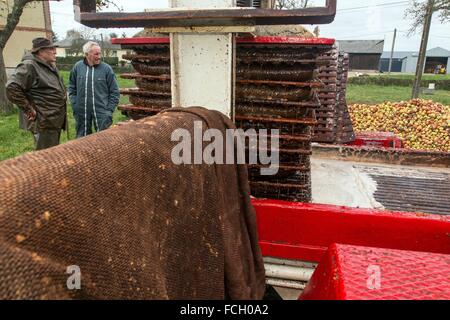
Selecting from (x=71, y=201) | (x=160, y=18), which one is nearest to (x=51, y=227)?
(x=71, y=201)

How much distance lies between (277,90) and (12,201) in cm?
180

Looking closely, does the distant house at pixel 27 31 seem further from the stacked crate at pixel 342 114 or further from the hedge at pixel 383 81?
the hedge at pixel 383 81

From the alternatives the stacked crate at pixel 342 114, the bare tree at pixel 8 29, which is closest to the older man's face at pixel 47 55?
the stacked crate at pixel 342 114

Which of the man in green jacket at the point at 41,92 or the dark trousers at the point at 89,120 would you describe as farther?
the dark trousers at the point at 89,120

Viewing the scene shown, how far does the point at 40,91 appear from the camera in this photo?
4922mm

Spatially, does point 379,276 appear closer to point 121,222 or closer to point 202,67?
point 121,222

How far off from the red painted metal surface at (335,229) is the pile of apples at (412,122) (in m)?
7.61

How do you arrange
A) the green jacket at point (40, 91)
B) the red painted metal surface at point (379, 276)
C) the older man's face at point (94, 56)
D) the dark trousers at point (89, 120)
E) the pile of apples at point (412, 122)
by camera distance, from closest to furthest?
the red painted metal surface at point (379, 276) < the green jacket at point (40, 91) < the older man's face at point (94, 56) < the dark trousers at point (89, 120) < the pile of apples at point (412, 122)

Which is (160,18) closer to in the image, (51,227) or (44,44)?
(51,227)

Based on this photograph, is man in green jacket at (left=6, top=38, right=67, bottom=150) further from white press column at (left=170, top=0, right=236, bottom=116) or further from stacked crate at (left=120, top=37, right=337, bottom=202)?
white press column at (left=170, top=0, right=236, bottom=116)

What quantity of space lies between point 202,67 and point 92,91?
3647 millimetres

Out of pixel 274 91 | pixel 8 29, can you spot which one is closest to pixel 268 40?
pixel 274 91

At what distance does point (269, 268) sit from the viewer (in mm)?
2316

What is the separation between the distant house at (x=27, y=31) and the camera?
25.8 metres
